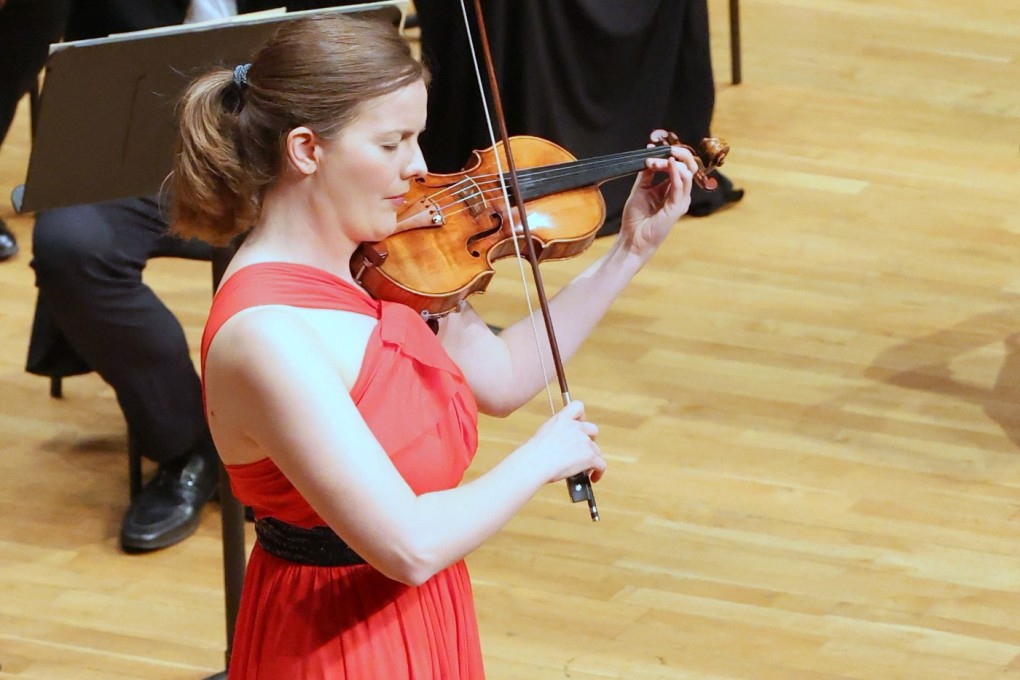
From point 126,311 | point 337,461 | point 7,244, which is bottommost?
point 7,244

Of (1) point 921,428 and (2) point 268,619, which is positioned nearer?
(2) point 268,619

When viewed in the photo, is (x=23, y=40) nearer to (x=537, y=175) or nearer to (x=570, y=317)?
(x=537, y=175)

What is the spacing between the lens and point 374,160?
1528mm

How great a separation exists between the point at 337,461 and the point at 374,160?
32 centimetres

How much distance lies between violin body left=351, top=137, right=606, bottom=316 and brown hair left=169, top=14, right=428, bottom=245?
0.17 metres

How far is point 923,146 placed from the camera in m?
4.81

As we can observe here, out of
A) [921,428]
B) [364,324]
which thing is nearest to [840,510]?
[921,428]

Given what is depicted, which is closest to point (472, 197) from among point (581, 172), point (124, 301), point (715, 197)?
point (581, 172)

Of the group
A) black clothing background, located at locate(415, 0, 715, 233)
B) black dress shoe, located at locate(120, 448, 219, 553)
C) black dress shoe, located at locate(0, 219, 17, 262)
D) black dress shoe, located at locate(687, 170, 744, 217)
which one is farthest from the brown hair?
black dress shoe, located at locate(687, 170, 744, 217)

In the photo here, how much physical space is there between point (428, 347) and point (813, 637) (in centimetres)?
139

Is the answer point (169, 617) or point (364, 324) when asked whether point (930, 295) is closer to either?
point (169, 617)

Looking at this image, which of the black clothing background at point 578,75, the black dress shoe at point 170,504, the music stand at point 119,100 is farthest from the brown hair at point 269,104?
the black clothing background at point 578,75

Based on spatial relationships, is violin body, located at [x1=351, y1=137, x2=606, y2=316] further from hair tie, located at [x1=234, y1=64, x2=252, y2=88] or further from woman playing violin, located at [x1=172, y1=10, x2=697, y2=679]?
hair tie, located at [x1=234, y1=64, x2=252, y2=88]

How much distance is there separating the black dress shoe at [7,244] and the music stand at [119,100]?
6.40 feet
